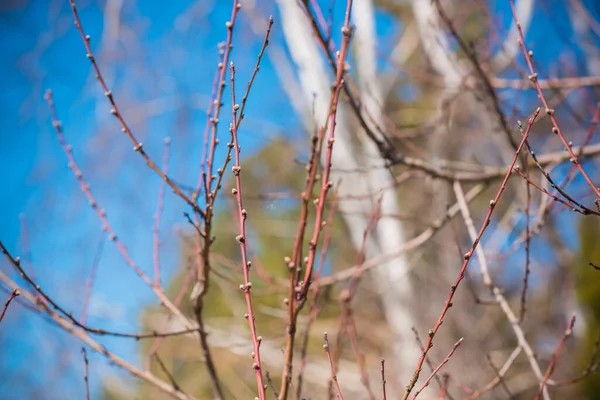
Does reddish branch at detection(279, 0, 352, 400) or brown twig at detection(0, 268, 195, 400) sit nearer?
reddish branch at detection(279, 0, 352, 400)

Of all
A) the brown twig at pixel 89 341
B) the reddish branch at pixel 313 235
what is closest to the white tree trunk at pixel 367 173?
the brown twig at pixel 89 341

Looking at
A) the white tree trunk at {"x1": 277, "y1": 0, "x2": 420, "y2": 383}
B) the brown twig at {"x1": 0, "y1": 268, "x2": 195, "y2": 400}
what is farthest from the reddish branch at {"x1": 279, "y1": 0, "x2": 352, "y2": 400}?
the white tree trunk at {"x1": 277, "y1": 0, "x2": 420, "y2": 383}

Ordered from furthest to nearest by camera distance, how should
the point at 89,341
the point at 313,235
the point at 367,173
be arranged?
the point at 367,173 < the point at 89,341 < the point at 313,235

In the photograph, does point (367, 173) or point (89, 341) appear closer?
point (89, 341)

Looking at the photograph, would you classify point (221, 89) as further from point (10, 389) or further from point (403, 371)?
point (10, 389)

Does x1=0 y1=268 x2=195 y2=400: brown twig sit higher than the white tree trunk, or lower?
lower

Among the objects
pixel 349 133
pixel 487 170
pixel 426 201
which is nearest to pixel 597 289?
pixel 426 201

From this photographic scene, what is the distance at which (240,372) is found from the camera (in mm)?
5180

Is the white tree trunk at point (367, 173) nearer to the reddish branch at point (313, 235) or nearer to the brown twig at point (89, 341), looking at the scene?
the brown twig at point (89, 341)

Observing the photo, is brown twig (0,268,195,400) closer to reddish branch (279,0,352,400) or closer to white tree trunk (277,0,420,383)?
reddish branch (279,0,352,400)

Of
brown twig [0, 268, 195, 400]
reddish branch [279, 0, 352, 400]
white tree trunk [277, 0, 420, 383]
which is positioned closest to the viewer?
reddish branch [279, 0, 352, 400]

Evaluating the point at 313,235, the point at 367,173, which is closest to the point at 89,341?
the point at 313,235

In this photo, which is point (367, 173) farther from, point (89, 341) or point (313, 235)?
point (313, 235)

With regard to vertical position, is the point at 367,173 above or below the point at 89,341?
above
